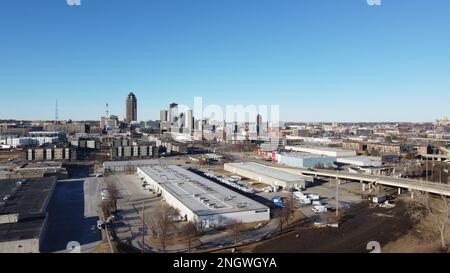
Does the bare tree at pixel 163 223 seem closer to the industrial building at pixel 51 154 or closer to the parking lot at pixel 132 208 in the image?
the parking lot at pixel 132 208

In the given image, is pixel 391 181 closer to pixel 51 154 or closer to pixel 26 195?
pixel 26 195

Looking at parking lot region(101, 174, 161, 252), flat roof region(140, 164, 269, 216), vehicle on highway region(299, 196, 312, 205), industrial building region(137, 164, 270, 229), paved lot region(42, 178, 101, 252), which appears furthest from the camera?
vehicle on highway region(299, 196, 312, 205)

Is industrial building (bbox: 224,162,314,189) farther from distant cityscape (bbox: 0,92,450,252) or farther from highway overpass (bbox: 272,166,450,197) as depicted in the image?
highway overpass (bbox: 272,166,450,197)

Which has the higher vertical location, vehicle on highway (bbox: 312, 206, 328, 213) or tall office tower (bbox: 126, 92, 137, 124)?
tall office tower (bbox: 126, 92, 137, 124)

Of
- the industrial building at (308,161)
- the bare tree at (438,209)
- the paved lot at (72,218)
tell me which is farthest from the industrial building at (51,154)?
the bare tree at (438,209)

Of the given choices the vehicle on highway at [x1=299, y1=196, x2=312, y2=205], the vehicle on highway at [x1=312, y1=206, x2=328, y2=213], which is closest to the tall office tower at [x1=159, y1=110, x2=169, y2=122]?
the vehicle on highway at [x1=299, y1=196, x2=312, y2=205]

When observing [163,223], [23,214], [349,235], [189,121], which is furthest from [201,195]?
[189,121]
